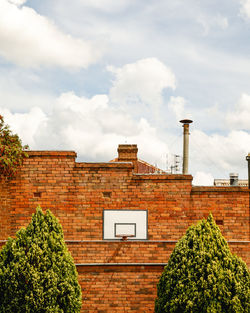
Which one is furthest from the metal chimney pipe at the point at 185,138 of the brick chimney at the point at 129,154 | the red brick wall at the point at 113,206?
the red brick wall at the point at 113,206

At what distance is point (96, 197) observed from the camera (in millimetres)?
11695

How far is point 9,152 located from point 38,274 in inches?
143

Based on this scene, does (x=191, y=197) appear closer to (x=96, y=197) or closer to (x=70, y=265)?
(x=96, y=197)

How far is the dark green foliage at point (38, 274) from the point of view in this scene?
9398 mm

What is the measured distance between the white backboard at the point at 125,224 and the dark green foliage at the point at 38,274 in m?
1.77

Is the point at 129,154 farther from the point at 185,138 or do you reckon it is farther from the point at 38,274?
the point at 38,274

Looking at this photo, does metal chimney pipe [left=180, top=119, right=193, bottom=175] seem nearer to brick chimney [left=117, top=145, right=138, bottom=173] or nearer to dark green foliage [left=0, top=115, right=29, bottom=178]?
brick chimney [left=117, top=145, right=138, bottom=173]

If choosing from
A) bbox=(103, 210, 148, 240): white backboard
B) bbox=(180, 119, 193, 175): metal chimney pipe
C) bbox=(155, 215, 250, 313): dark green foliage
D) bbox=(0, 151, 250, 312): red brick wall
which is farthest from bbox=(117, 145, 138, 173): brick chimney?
bbox=(155, 215, 250, 313): dark green foliage

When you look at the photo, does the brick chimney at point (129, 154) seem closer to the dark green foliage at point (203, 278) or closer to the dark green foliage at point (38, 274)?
the dark green foliage at point (203, 278)

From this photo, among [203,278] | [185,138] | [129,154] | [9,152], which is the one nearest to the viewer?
[203,278]

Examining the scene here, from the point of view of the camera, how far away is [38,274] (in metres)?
9.53

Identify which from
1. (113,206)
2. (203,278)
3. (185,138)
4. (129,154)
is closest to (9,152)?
(113,206)

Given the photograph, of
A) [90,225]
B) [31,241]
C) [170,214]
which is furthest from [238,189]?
[31,241]

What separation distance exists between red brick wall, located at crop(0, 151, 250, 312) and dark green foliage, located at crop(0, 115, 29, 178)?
0.90 feet
